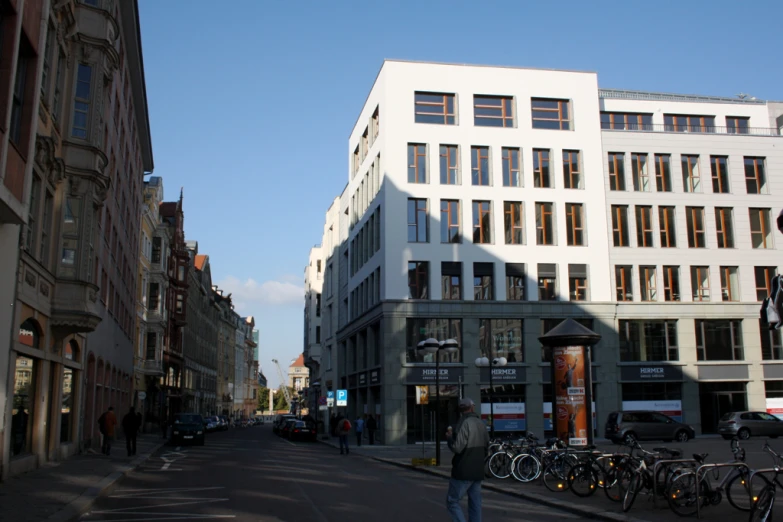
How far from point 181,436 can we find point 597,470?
97.5 ft

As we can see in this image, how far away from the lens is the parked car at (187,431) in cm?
4059

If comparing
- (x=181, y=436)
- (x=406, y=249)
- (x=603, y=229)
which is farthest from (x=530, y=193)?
(x=181, y=436)

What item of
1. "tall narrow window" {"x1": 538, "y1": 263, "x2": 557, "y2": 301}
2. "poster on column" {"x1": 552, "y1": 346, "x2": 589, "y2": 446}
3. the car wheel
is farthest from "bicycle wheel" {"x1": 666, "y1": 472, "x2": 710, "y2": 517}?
"tall narrow window" {"x1": 538, "y1": 263, "x2": 557, "y2": 301}

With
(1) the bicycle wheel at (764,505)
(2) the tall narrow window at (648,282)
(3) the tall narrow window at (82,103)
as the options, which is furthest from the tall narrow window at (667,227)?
(1) the bicycle wheel at (764,505)

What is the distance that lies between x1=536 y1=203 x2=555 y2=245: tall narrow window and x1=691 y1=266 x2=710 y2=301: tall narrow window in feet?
30.2

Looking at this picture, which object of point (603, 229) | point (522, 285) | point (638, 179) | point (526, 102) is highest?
point (526, 102)

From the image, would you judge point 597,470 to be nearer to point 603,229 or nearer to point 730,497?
point 730,497

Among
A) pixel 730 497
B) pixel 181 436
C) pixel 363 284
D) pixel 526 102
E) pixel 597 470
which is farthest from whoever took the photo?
pixel 363 284

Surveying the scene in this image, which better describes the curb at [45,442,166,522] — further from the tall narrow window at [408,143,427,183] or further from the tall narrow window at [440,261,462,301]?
the tall narrow window at [408,143,427,183]

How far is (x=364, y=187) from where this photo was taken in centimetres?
5275

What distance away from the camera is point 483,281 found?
44438 millimetres

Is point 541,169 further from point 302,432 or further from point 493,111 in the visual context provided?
point 302,432

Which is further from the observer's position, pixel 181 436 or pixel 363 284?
pixel 363 284

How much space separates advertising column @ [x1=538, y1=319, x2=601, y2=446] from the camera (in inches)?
856
